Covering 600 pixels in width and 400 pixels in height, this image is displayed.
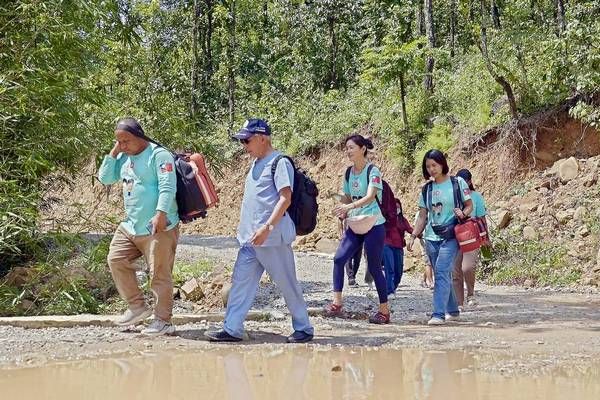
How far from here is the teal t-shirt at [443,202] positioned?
291 inches

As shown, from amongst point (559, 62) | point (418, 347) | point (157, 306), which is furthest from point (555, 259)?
point (157, 306)

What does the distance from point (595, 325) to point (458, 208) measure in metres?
1.70

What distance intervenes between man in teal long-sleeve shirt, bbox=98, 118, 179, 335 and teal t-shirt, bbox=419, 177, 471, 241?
102 inches

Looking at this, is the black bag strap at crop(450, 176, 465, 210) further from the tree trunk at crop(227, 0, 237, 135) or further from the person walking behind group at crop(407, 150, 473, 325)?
the tree trunk at crop(227, 0, 237, 135)

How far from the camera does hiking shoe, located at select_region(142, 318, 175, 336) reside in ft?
20.8

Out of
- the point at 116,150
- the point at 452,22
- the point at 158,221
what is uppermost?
the point at 452,22

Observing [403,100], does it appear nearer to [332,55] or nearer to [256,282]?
[332,55]

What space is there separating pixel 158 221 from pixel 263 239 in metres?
0.87

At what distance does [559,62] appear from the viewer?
1555 cm

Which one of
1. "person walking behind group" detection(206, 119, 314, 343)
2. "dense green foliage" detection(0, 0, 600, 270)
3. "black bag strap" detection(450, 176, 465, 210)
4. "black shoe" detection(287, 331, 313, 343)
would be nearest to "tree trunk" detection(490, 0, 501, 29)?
"dense green foliage" detection(0, 0, 600, 270)

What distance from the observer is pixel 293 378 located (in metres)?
4.93

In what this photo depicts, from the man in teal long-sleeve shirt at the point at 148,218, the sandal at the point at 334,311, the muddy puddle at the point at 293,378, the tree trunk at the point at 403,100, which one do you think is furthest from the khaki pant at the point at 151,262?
the tree trunk at the point at 403,100

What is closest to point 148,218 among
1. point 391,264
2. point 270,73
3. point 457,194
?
point 457,194

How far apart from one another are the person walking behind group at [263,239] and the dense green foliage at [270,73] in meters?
3.10
